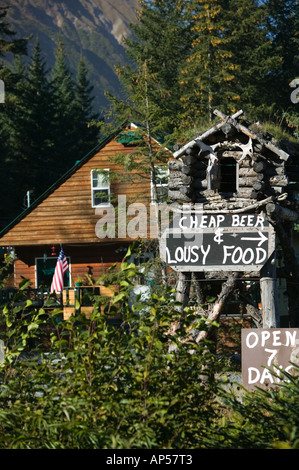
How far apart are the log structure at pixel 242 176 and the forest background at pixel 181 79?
420 inches

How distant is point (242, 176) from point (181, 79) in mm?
25340

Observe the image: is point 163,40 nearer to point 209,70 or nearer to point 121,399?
point 209,70

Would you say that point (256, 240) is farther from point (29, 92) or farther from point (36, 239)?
point (29, 92)

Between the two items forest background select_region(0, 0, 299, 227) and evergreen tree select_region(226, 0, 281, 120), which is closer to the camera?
forest background select_region(0, 0, 299, 227)

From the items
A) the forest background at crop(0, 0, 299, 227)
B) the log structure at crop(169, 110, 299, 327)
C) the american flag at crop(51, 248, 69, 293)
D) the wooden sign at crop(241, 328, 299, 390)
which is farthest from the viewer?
the forest background at crop(0, 0, 299, 227)

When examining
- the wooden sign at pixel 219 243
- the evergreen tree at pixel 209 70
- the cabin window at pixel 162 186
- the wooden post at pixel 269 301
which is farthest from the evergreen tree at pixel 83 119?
the wooden post at pixel 269 301

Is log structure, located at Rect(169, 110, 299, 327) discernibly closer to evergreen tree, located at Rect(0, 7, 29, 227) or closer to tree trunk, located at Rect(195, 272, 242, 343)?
tree trunk, located at Rect(195, 272, 242, 343)

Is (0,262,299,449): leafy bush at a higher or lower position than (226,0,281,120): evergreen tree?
lower

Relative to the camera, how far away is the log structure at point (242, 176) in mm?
11758

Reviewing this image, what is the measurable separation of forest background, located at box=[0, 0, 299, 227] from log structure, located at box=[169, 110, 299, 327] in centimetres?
1066

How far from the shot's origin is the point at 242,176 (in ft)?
40.8

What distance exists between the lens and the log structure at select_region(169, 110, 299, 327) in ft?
38.6

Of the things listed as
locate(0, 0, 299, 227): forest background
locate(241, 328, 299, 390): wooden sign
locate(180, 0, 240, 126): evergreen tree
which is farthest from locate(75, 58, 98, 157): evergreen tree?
locate(241, 328, 299, 390): wooden sign
